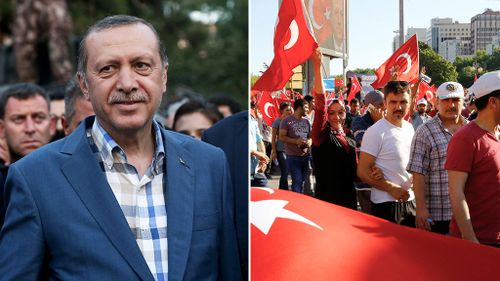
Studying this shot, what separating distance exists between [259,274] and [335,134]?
1.50ft

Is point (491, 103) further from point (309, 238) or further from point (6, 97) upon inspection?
point (6, 97)

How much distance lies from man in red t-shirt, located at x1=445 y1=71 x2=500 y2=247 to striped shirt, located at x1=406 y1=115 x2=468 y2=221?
0.8 inches

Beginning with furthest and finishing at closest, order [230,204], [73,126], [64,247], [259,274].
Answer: [73,126]
[259,274]
[230,204]
[64,247]

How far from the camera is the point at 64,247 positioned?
4.66 feet

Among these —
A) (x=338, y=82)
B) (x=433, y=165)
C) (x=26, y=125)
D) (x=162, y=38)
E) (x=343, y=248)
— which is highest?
(x=162, y=38)

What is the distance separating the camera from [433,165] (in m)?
2.11

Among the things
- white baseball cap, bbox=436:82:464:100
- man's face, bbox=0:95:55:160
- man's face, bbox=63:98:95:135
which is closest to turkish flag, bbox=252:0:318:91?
white baseball cap, bbox=436:82:464:100

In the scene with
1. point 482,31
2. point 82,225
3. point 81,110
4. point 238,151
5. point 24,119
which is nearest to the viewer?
point 82,225

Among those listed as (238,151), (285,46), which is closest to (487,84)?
(285,46)

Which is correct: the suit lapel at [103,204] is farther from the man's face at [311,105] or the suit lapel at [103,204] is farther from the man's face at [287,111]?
the man's face at [311,105]

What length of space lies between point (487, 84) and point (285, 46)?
584 mm

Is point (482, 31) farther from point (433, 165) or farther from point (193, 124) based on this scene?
point (193, 124)

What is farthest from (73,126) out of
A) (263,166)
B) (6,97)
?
(263,166)

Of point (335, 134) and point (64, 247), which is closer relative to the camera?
point (64, 247)
